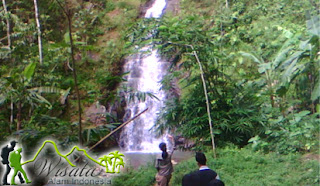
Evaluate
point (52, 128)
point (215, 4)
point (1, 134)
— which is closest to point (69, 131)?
point (52, 128)

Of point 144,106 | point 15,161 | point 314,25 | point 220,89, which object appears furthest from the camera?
point 144,106

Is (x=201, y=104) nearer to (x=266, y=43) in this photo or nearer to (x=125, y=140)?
(x=125, y=140)

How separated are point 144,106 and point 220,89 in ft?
15.1

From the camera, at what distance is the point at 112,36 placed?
58.7 feet

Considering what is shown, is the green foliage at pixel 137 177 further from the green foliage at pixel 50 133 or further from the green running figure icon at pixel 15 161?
the green running figure icon at pixel 15 161

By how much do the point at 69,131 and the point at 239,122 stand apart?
5.86 metres

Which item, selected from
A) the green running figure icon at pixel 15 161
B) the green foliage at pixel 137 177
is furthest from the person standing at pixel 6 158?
the green foliage at pixel 137 177

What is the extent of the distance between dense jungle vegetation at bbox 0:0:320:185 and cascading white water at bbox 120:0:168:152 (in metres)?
0.99

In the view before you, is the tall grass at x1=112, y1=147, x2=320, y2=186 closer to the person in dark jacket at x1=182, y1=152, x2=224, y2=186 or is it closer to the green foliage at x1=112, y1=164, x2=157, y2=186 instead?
the green foliage at x1=112, y1=164, x2=157, y2=186

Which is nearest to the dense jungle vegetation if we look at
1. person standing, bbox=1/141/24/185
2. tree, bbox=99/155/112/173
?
person standing, bbox=1/141/24/185

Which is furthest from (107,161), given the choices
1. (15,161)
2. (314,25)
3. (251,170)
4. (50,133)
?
(314,25)

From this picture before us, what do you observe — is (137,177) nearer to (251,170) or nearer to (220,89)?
(251,170)

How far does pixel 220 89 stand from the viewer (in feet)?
31.6

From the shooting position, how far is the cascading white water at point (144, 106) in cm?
1274
